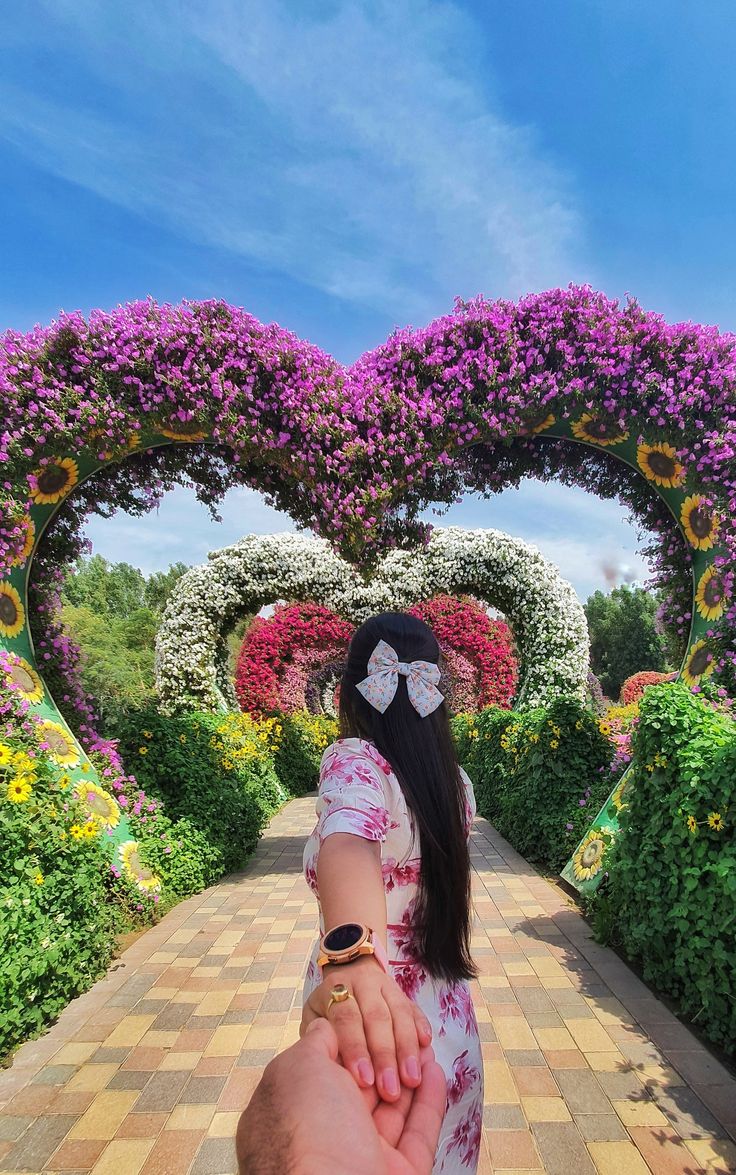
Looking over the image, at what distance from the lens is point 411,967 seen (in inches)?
52.2

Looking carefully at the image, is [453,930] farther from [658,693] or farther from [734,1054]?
[658,693]

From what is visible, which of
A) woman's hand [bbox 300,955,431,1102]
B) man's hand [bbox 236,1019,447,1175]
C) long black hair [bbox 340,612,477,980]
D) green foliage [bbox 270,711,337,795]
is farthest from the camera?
green foliage [bbox 270,711,337,795]

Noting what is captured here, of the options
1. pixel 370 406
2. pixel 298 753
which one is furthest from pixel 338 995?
pixel 298 753

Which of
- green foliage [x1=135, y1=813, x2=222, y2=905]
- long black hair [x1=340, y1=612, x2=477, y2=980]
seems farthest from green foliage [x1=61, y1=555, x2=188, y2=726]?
long black hair [x1=340, y1=612, x2=477, y2=980]

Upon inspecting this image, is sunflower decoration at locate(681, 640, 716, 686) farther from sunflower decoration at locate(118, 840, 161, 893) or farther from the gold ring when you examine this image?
the gold ring

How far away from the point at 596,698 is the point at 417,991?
19835 millimetres

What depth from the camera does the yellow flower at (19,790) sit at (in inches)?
119

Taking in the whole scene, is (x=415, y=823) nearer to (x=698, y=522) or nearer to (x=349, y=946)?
(x=349, y=946)

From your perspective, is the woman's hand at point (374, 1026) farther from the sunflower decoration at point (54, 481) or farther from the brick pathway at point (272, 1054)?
the sunflower decoration at point (54, 481)

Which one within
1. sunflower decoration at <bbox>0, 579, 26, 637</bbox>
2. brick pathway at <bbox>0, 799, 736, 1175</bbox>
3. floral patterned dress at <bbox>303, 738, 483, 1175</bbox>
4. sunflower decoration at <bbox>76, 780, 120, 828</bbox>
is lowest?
brick pathway at <bbox>0, 799, 736, 1175</bbox>

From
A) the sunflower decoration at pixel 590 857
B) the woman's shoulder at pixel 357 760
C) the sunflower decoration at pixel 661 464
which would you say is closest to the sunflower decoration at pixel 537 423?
the sunflower decoration at pixel 661 464

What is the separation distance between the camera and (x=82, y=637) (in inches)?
758

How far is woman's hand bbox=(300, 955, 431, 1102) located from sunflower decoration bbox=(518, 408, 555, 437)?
4.37 metres

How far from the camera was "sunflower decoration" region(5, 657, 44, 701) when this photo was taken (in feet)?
14.0
